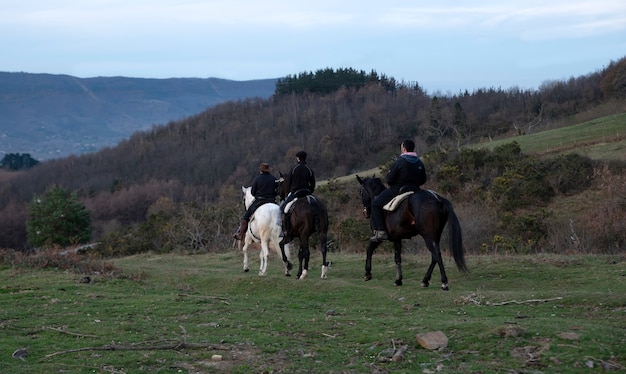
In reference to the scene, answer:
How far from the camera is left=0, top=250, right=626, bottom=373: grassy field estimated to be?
340 inches

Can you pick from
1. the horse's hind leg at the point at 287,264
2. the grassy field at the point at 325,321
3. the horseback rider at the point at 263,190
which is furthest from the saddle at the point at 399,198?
the horseback rider at the point at 263,190

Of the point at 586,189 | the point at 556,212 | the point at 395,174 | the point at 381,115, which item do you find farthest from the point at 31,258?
the point at 381,115

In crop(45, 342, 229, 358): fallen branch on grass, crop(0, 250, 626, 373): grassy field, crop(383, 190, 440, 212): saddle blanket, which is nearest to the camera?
crop(0, 250, 626, 373): grassy field

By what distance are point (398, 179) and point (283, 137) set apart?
105838 mm

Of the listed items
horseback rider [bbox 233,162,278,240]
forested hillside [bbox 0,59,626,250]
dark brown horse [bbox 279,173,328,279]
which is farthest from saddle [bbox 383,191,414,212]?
forested hillside [bbox 0,59,626,250]

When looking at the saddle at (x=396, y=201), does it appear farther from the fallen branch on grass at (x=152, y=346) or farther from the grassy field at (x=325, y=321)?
the fallen branch on grass at (x=152, y=346)

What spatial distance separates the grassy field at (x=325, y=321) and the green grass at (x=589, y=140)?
968 inches

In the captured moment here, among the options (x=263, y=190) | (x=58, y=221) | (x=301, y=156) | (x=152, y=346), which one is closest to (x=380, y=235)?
(x=301, y=156)

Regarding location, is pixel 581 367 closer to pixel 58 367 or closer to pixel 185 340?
pixel 185 340

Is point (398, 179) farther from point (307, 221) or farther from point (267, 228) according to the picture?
point (267, 228)

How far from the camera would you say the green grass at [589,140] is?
130 feet

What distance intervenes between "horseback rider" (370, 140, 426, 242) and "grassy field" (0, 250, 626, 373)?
1193 mm

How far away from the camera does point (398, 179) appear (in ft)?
49.2

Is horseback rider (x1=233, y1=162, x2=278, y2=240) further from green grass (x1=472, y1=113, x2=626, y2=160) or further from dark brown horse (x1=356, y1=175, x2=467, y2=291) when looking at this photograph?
green grass (x1=472, y1=113, x2=626, y2=160)
